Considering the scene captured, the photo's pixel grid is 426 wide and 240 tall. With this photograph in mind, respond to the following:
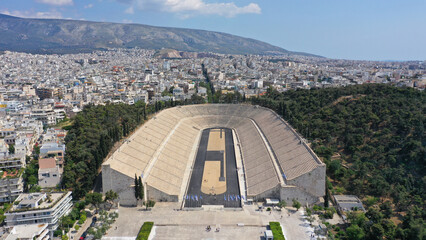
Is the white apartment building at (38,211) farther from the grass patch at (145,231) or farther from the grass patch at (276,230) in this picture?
the grass patch at (276,230)


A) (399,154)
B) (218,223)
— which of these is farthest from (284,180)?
(399,154)

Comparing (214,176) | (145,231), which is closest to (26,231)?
(145,231)

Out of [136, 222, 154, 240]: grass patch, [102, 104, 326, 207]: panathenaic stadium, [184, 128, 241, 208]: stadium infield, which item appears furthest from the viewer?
[184, 128, 241, 208]: stadium infield

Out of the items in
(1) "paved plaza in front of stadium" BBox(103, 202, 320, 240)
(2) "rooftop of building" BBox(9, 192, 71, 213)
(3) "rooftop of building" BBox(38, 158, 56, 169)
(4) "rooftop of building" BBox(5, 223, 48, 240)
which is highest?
(3) "rooftop of building" BBox(38, 158, 56, 169)

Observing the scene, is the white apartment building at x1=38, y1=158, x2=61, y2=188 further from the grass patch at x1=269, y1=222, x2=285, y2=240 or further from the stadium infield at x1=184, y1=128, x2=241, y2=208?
the grass patch at x1=269, y1=222, x2=285, y2=240

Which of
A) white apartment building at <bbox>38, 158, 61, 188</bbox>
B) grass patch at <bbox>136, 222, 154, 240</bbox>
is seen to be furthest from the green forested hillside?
white apartment building at <bbox>38, 158, 61, 188</bbox>

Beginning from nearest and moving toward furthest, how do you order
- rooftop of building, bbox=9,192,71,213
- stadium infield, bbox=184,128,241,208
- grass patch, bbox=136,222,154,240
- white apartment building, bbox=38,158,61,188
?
1. grass patch, bbox=136,222,154,240
2. rooftop of building, bbox=9,192,71,213
3. stadium infield, bbox=184,128,241,208
4. white apartment building, bbox=38,158,61,188

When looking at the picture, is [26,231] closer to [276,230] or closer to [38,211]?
[38,211]
